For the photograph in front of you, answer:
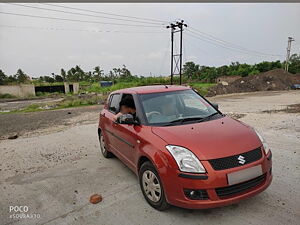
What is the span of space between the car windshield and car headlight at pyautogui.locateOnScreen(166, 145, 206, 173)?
0.67 meters

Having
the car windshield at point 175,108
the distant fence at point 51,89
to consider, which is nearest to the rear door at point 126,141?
the car windshield at point 175,108

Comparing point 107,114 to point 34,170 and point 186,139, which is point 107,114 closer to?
point 34,170

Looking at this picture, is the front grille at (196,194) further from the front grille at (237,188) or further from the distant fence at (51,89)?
the distant fence at (51,89)

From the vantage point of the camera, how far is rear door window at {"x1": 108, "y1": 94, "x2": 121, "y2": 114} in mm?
4137

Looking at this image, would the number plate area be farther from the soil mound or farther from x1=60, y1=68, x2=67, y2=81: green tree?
x1=60, y1=68, x2=67, y2=81: green tree

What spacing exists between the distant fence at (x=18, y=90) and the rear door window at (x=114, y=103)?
37210 millimetres

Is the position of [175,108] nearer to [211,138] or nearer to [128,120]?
[128,120]

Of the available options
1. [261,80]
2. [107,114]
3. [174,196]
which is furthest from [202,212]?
[261,80]

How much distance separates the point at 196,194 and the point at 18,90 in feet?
133

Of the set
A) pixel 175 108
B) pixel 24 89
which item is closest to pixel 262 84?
pixel 175 108

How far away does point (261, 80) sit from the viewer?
31.1m

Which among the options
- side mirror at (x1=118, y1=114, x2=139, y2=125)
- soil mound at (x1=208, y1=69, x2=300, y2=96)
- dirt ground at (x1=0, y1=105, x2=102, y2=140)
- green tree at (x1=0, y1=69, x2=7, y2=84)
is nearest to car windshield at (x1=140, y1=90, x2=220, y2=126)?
side mirror at (x1=118, y1=114, x2=139, y2=125)

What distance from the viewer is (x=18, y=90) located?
114 feet

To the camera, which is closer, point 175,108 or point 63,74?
point 175,108
